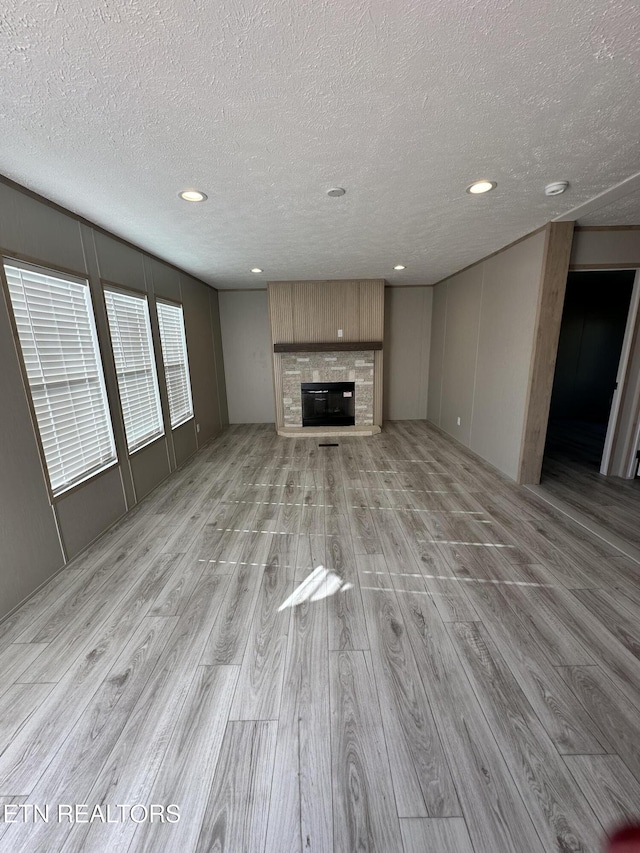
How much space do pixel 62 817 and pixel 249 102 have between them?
9.08 feet

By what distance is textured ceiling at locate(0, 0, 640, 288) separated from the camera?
1043 mm

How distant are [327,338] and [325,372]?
58cm

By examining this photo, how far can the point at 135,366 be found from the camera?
328 centimetres

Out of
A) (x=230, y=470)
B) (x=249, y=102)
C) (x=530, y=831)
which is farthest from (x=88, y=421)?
(x=530, y=831)

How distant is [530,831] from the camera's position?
0.99 meters

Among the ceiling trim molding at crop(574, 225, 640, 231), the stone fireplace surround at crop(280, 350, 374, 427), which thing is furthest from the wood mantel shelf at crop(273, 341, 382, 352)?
the ceiling trim molding at crop(574, 225, 640, 231)

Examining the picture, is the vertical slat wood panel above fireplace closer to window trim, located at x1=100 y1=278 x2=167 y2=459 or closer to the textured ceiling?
window trim, located at x1=100 y1=278 x2=167 y2=459

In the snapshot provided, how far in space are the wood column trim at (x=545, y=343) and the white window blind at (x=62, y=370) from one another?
4.01m

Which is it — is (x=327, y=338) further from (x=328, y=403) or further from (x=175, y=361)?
(x=175, y=361)

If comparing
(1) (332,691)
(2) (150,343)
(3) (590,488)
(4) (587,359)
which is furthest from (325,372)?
(4) (587,359)

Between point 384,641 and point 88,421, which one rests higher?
point 88,421

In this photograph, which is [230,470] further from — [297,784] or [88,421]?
[297,784]

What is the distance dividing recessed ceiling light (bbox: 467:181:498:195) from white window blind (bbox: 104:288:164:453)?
3.07 m

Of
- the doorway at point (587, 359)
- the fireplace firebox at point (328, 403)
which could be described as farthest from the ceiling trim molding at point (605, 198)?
the fireplace firebox at point (328, 403)
